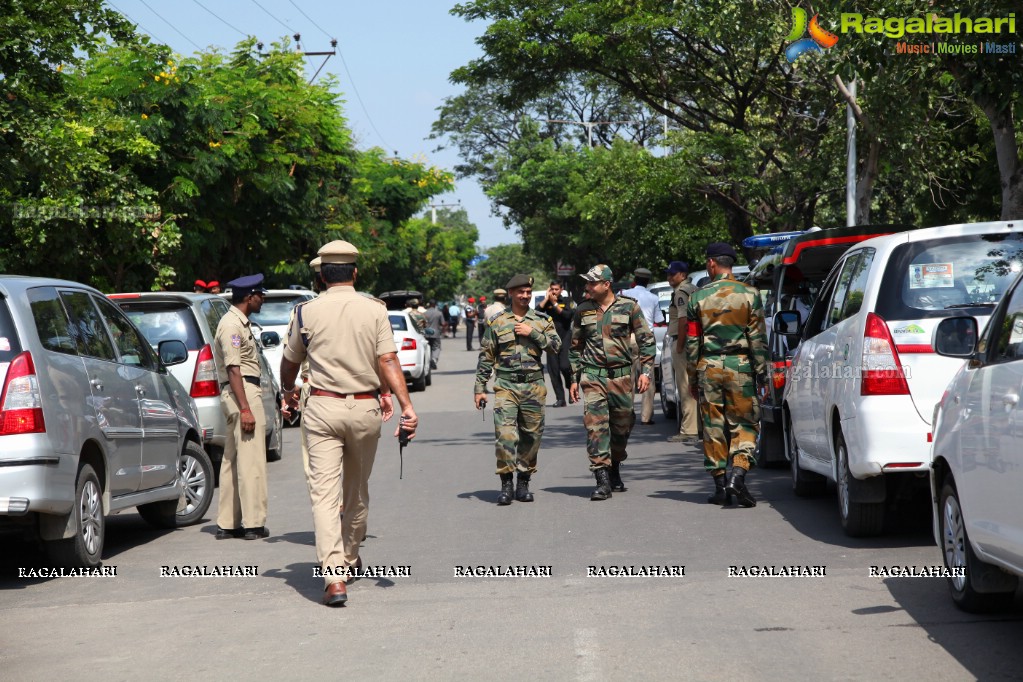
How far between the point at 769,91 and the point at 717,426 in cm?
1993

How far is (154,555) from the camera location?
864 cm

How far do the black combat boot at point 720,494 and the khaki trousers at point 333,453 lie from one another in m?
3.67

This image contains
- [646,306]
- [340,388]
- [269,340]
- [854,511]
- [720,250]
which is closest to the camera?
[340,388]

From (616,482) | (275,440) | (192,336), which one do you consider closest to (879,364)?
(616,482)

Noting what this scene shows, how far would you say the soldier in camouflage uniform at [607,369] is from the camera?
10586 mm

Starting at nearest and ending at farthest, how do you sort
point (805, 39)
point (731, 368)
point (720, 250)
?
point (731, 368) < point (720, 250) < point (805, 39)

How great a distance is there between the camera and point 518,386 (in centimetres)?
1056

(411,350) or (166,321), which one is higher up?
(166,321)

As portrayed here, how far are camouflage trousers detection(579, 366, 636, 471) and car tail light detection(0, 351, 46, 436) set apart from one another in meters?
4.50

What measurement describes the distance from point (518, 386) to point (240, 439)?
241 centimetres

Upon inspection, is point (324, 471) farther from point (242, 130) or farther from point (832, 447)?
point (242, 130)

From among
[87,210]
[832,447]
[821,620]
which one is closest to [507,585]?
[821,620]

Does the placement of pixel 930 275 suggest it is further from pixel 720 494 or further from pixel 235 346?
pixel 235 346

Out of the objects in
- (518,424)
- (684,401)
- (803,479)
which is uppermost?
(518,424)
